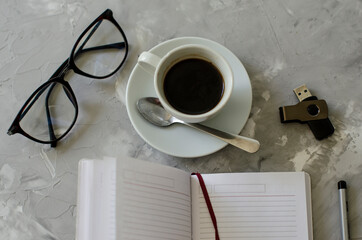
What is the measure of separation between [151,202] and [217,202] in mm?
103

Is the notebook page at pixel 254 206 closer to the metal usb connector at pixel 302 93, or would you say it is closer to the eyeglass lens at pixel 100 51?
the metal usb connector at pixel 302 93

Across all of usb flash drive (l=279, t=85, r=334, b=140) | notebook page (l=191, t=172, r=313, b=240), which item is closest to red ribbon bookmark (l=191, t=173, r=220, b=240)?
notebook page (l=191, t=172, r=313, b=240)

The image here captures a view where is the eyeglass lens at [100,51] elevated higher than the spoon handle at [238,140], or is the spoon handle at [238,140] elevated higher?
the eyeglass lens at [100,51]

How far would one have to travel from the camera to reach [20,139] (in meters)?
0.70

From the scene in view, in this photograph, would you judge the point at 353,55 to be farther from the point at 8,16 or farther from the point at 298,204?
the point at 8,16

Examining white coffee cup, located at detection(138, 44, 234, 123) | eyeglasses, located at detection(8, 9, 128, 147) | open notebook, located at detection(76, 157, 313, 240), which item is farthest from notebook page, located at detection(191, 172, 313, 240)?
eyeglasses, located at detection(8, 9, 128, 147)

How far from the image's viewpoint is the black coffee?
627mm

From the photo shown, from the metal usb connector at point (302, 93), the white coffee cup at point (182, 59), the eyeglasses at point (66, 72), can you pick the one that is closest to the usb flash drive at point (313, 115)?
the metal usb connector at point (302, 93)

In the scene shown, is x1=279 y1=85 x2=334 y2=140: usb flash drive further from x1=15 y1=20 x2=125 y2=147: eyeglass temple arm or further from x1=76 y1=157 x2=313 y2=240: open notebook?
x1=15 y1=20 x2=125 y2=147: eyeglass temple arm

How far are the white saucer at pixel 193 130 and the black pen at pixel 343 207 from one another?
0.18 m

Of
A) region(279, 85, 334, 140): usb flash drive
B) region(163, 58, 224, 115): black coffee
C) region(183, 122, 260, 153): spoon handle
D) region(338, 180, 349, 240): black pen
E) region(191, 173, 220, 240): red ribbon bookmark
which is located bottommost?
region(338, 180, 349, 240): black pen

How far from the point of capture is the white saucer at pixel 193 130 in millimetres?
639

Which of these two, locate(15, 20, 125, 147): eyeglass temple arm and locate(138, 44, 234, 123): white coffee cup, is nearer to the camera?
locate(138, 44, 234, 123): white coffee cup

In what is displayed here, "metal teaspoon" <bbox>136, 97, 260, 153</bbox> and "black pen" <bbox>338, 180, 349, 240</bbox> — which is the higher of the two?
"metal teaspoon" <bbox>136, 97, 260, 153</bbox>
